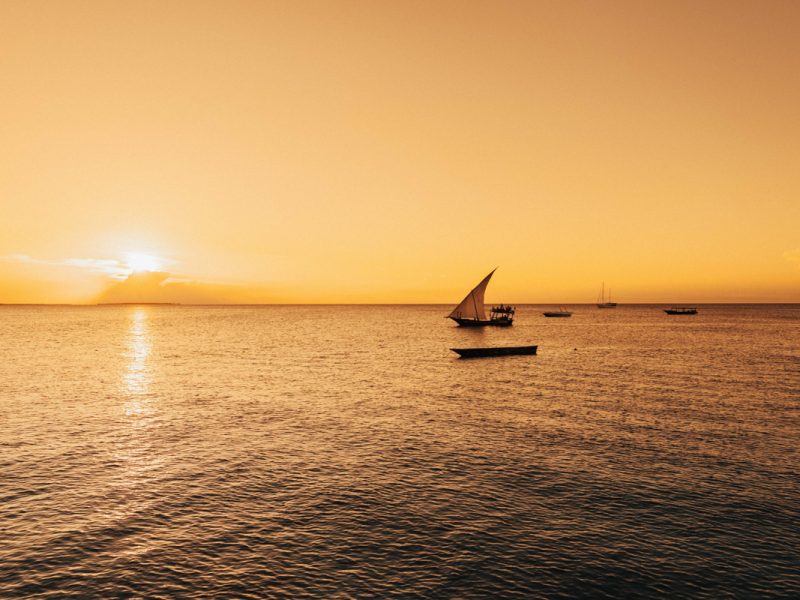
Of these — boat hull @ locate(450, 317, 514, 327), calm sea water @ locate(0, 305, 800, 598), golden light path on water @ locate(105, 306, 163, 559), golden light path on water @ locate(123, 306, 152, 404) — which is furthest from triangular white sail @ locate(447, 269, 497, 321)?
golden light path on water @ locate(105, 306, 163, 559)

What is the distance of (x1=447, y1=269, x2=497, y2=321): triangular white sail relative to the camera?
145750mm

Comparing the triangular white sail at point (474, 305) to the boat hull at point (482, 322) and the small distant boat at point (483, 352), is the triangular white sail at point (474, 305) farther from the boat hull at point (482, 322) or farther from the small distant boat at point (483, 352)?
the small distant boat at point (483, 352)

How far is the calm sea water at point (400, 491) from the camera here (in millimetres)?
19094

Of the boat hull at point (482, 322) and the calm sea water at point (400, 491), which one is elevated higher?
the boat hull at point (482, 322)

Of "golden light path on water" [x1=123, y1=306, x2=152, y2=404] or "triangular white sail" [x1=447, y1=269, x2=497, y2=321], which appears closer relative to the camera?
"golden light path on water" [x1=123, y1=306, x2=152, y2=404]

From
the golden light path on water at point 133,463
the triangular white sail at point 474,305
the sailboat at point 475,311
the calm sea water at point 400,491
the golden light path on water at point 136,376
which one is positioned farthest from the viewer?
the sailboat at point 475,311

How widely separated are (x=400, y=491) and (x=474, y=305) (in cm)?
13323

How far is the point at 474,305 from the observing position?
158 meters

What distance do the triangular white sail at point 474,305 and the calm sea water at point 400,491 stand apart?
86942mm

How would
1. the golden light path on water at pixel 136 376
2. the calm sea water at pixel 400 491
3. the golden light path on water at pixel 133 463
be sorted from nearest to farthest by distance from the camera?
the calm sea water at pixel 400 491 → the golden light path on water at pixel 133 463 → the golden light path on water at pixel 136 376

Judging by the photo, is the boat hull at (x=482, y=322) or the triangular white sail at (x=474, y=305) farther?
the boat hull at (x=482, y=322)

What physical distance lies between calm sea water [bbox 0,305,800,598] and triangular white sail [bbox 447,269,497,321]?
86.9 metres

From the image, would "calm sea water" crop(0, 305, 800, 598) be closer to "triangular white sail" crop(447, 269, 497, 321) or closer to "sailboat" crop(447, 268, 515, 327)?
"triangular white sail" crop(447, 269, 497, 321)

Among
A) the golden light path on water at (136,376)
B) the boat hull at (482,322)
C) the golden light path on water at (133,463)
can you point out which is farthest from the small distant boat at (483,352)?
the boat hull at (482,322)
